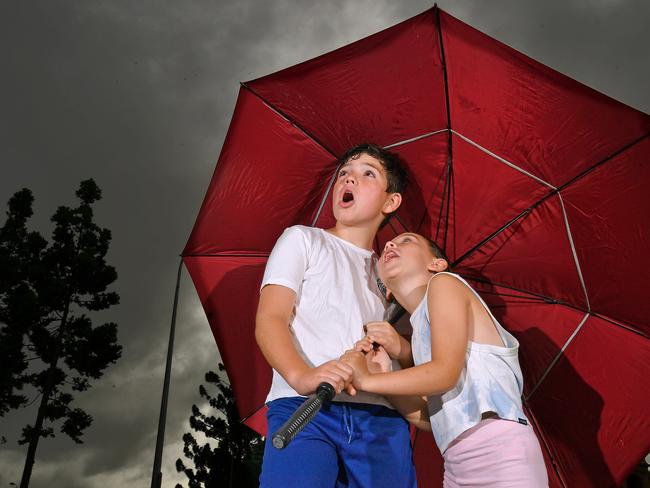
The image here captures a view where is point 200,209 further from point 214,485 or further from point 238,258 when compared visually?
point 214,485

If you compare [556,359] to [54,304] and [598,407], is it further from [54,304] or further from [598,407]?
[54,304]

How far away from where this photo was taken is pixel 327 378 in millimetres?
Result: 1903

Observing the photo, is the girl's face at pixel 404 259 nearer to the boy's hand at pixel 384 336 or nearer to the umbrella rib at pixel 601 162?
the boy's hand at pixel 384 336

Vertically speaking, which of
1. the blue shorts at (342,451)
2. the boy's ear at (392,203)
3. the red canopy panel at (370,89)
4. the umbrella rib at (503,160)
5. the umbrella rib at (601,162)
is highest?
the red canopy panel at (370,89)

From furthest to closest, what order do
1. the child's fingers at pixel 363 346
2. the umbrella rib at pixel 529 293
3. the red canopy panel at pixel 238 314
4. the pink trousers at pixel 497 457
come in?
the red canopy panel at pixel 238 314 → the umbrella rib at pixel 529 293 → the child's fingers at pixel 363 346 → the pink trousers at pixel 497 457

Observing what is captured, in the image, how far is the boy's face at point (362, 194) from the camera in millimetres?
2988

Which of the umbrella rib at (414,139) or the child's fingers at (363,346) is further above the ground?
the umbrella rib at (414,139)

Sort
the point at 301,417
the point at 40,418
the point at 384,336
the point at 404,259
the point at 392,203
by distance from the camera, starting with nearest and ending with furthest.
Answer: the point at 301,417 → the point at 384,336 → the point at 404,259 → the point at 392,203 → the point at 40,418

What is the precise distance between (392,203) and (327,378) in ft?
4.94

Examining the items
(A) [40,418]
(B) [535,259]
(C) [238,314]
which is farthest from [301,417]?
(A) [40,418]

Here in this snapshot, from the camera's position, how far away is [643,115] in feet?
9.67

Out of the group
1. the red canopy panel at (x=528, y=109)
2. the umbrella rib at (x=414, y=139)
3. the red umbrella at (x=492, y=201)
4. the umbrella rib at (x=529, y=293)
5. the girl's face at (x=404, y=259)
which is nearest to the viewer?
the girl's face at (x=404, y=259)

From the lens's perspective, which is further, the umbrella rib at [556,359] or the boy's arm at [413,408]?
the umbrella rib at [556,359]

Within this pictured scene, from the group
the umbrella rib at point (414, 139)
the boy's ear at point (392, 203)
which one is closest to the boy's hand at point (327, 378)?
the boy's ear at point (392, 203)
